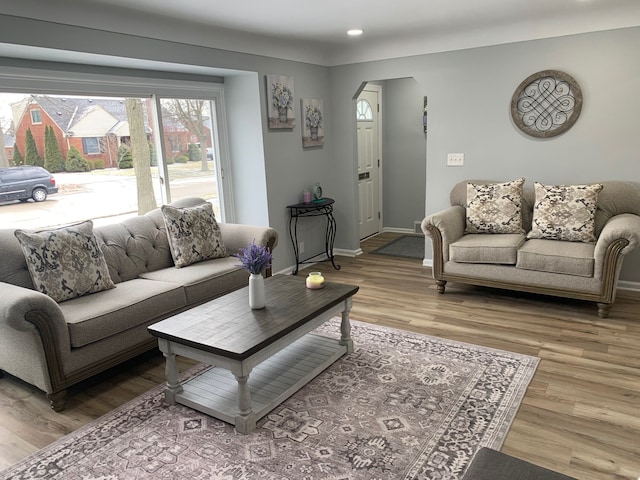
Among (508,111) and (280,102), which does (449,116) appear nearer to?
(508,111)

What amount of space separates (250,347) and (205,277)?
135 centimetres

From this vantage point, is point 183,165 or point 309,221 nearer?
point 183,165

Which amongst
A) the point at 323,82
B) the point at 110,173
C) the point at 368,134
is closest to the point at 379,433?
the point at 110,173

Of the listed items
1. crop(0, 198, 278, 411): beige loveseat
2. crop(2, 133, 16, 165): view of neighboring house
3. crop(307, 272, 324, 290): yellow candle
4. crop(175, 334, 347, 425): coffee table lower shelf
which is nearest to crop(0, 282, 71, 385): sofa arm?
crop(0, 198, 278, 411): beige loveseat

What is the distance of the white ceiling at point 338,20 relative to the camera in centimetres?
321

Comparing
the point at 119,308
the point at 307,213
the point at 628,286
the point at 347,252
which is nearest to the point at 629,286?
the point at 628,286

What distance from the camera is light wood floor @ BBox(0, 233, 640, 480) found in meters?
2.22

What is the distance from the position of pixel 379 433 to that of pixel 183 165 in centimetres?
315

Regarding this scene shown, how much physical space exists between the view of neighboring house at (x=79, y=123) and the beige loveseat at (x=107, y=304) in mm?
662

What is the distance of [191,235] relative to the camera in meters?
3.79

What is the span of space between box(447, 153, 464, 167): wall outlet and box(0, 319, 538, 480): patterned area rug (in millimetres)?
2378

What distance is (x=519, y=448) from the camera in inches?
87.0

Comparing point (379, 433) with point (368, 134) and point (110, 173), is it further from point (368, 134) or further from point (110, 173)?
point (368, 134)

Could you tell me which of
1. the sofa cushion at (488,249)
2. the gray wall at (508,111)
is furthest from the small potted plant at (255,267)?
the gray wall at (508,111)
